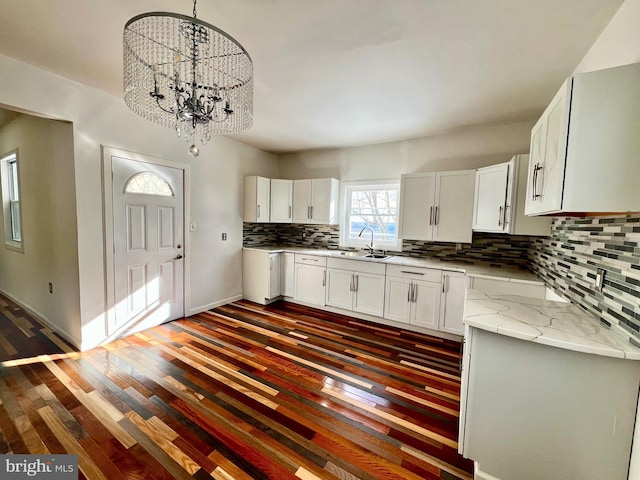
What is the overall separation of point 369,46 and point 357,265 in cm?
245

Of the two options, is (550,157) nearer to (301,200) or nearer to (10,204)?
(301,200)

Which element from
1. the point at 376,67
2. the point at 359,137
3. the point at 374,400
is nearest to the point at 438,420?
the point at 374,400

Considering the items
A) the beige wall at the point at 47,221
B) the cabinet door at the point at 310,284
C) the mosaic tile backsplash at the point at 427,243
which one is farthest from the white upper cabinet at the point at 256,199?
the beige wall at the point at 47,221

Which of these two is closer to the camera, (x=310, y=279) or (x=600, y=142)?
(x=600, y=142)

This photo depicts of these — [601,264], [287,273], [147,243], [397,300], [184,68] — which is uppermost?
[184,68]

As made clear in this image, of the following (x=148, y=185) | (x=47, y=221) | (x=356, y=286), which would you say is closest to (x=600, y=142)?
(x=356, y=286)

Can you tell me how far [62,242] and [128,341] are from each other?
1247mm

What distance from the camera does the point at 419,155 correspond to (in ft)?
12.1

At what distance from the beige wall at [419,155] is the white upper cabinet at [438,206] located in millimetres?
388

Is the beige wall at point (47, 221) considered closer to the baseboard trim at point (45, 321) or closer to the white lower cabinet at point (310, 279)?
the baseboard trim at point (45, 321)

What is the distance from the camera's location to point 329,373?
2357 mm

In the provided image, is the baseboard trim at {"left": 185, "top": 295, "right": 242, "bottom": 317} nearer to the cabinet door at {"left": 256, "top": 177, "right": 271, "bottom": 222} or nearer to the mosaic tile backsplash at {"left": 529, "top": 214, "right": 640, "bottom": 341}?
the cabinet door at {"left": 256, "top": 177, "right": 271, "bottom": 222}

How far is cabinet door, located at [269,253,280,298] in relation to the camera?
160 inches

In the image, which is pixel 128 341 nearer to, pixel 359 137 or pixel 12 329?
pixel 12 329
